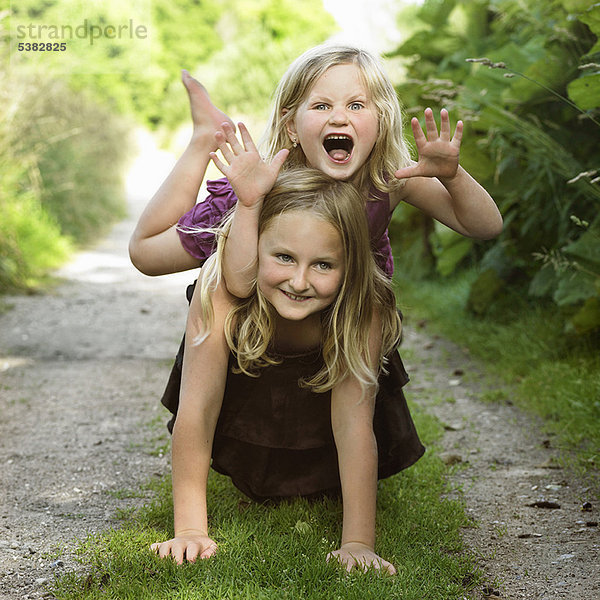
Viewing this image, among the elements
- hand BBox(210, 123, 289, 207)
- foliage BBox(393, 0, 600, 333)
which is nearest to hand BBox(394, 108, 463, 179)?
hand BBox(210, 123, 289, 207)

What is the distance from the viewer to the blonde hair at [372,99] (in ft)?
6.74

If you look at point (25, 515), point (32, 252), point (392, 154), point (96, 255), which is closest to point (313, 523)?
point (25, 515)

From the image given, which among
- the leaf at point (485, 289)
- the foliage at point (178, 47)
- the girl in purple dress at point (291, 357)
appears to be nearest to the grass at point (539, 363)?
the leaf at point (485, 289)

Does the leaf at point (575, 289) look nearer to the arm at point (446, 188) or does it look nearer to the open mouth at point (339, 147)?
the arm at point (446, 188)

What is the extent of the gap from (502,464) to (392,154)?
1265 millimetres

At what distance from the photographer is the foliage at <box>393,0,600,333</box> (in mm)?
3133

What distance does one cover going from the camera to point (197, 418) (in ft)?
6.83

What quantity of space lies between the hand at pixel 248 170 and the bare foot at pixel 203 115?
1.40 ft

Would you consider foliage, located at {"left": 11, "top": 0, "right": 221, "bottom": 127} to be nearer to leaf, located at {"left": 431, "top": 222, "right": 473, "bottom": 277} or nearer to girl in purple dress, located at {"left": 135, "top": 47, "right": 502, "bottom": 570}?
leaf, located at {"left": 431, "top": 222, "right": 473, "bottom": 277}

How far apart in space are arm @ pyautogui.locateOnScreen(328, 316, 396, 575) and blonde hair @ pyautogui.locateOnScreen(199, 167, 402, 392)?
0.13ft

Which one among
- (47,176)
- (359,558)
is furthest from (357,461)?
(47,176)

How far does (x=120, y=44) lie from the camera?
92.4 feet

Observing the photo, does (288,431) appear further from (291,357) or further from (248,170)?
(248,170)

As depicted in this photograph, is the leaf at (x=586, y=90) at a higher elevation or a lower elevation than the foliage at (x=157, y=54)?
lower
